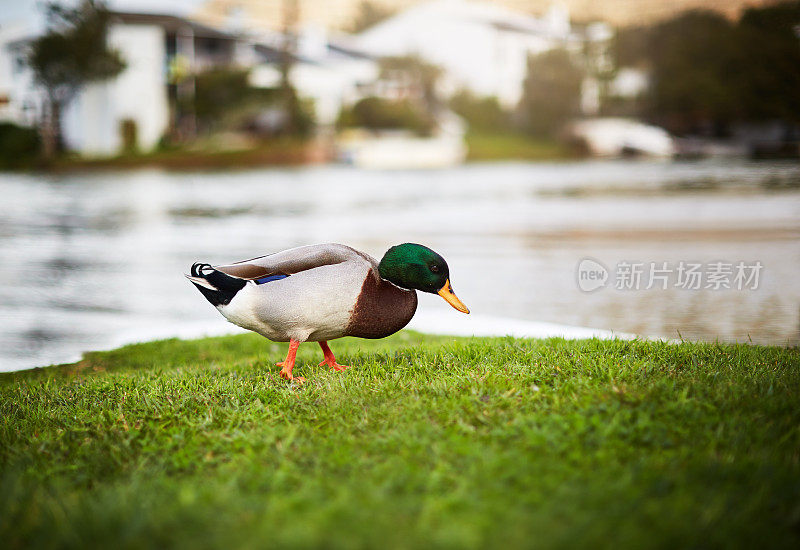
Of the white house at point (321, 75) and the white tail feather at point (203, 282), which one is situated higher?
the white house at point (321, 75)

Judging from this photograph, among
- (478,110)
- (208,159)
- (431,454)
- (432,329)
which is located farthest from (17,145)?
(431,454)

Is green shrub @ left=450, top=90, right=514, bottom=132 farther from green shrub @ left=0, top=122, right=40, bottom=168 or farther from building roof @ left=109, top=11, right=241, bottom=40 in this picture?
green shrub @ left=0, top=122, right=40, bottom=168

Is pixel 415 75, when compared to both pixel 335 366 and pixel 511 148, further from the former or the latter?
pixel 335 366

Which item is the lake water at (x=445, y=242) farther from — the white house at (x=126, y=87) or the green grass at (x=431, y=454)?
the white house at (x=126, y=87)

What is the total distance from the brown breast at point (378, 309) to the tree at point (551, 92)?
43132mm

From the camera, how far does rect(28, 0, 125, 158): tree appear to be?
33.2 metres

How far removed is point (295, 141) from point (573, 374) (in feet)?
108

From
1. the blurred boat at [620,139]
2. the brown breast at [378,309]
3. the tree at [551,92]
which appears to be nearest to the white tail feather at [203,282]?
the brown breast at [378,309]

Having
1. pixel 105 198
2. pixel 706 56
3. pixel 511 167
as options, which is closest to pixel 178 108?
pixel 511 167

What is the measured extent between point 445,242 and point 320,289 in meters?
7.96

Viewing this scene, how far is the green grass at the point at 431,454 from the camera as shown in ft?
7.72

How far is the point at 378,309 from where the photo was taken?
13.1ft

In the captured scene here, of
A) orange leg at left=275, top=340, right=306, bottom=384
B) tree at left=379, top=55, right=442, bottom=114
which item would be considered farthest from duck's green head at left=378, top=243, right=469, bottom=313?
tree at left=379, top=55, right=442, bottom=114

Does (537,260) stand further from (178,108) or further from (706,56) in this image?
(706,56)
